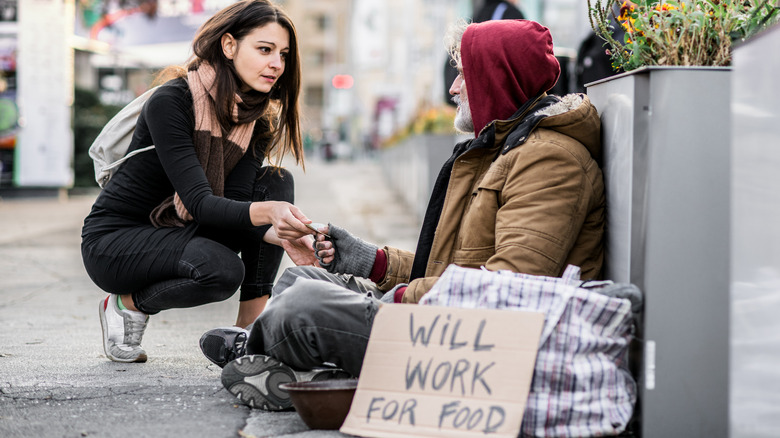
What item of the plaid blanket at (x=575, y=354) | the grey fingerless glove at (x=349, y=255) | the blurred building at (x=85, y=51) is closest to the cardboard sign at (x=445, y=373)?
the plaid blanket at (x=575, y=354)

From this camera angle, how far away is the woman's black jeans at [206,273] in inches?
142

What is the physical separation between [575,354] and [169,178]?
178cm

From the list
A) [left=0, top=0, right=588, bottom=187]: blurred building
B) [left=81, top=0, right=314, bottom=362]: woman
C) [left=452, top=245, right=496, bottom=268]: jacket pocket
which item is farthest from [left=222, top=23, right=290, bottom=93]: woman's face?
[left=0, top=0, right=588, bottom=187]: blurred building

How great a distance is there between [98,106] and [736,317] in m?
14.6

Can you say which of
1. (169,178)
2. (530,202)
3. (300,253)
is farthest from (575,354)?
(169,178)

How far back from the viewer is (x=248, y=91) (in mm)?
3885

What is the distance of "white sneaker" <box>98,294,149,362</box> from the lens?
379cm

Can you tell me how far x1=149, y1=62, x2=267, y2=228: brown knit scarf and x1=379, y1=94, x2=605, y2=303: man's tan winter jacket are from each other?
1.09 metres

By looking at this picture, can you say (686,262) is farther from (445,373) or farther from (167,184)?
(167,184)

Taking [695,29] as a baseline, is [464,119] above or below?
below

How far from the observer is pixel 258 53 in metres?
3.78

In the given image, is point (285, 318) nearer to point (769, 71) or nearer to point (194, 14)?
point (769, 71)

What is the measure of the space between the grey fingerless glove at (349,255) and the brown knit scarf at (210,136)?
0.67 metres

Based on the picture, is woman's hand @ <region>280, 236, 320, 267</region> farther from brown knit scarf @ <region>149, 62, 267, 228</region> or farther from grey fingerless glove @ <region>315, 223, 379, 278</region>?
brown knit scarf @ <region>149, 62, 267, 228</region>
